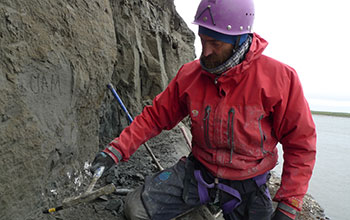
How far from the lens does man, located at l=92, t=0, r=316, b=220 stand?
6.58ft

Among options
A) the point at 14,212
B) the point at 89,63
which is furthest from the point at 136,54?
the point at 14,212

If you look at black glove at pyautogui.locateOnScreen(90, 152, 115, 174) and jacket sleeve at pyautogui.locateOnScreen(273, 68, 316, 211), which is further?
black glove at pyautogui.locateOnScreen(90, 152, 115, 174)

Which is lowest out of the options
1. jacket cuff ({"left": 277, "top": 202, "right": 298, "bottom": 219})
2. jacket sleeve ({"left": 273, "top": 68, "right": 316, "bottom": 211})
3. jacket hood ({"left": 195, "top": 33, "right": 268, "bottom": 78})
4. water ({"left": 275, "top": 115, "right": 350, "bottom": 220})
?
water ({"left": 275, "top": 115, "right": 350, "bottom": 220})

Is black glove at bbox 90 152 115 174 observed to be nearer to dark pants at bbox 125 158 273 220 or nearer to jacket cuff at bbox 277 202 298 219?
dark pants at bbox 125 158 273 220

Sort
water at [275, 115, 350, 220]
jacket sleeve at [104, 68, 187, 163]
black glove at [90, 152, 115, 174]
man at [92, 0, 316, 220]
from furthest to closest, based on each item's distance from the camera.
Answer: water at [275, 115, 350, 220] → jacket sleeve at [104, 68, 187, 163] → black glove at [90, 152, 115, 174] → man at [92, 0, 316, 220]

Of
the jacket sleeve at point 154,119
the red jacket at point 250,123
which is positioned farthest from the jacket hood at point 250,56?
the jacket sleeve at point 154,119

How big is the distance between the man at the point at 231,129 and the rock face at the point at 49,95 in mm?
572

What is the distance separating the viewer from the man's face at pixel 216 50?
6.75 feet

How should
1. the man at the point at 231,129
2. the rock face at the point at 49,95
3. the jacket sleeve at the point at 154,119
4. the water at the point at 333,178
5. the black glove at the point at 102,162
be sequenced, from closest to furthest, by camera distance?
the rock face at the point at 49,95 → the man at the point at 231,129 → the black glove at the point at 102,162 → the jacket sleeve at the point at 154,119 → the water at the point at 333,178

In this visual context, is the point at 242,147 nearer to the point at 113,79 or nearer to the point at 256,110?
the point at 256,110

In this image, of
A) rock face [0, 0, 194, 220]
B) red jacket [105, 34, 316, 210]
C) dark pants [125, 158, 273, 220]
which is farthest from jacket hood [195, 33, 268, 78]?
rock face [0, 0, 194, 220]

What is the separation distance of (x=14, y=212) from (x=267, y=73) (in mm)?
2311

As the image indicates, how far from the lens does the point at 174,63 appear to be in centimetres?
652

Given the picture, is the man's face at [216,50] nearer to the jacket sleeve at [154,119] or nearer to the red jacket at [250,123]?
the red jacket at [250,123]
